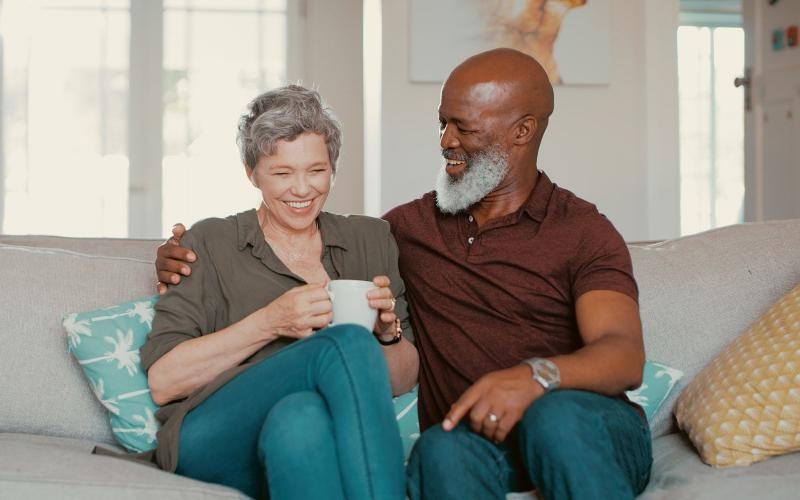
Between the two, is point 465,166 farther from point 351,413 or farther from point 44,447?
point 44,447

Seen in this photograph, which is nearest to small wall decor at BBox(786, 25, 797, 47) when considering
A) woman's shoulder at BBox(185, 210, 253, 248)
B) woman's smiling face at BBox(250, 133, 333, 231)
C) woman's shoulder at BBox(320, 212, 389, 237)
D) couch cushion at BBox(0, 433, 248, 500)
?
woman's shoulder at BBox(320, 212, 389, 237)

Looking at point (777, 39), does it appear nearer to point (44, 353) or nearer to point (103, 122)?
point (103, 122)

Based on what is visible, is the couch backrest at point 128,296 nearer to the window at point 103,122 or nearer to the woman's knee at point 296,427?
the woman's knee at point 296,427

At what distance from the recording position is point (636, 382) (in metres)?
1.63

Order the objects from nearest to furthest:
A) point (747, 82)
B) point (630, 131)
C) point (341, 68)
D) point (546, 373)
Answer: point (546, 373), point (630, 131), point (747, 82), point (341, 68)

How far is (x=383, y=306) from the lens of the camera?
1.61 meters

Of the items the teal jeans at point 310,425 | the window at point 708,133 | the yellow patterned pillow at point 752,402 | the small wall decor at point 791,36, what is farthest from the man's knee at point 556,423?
the window at point 708,133

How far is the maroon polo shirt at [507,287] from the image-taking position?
1797 mm

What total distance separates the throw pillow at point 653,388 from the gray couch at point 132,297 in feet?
0.21

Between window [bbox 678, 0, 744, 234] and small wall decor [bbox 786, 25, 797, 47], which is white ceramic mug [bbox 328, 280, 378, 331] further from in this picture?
window [bbox 678, 0, 744, 234]

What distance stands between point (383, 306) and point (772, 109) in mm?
4167

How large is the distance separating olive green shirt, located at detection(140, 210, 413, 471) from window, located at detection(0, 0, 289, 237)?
3469 millimetres

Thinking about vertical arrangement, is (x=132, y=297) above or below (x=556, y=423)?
above

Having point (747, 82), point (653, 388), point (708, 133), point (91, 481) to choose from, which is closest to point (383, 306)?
point (91, 481)
